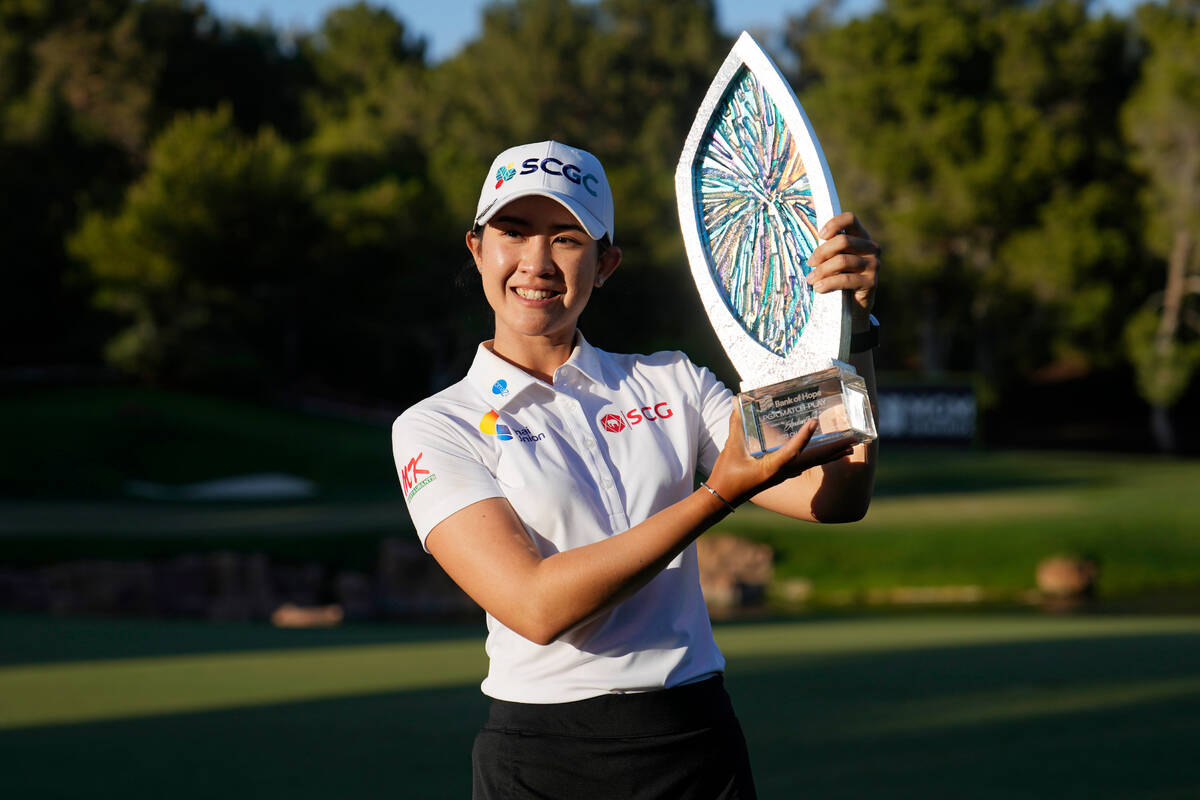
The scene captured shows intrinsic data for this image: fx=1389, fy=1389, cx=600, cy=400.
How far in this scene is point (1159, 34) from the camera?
3922 cm

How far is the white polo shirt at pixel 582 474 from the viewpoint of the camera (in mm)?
2217

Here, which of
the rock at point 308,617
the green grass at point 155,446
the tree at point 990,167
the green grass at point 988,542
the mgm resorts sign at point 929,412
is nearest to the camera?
the rock at point 308,617

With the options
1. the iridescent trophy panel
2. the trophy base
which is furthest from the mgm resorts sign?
the trophy base

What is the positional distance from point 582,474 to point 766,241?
21.1 inches

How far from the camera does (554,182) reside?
89.4 inches

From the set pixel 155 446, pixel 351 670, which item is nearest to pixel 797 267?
pixel 351 670

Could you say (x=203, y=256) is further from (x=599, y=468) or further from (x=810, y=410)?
(x=810, y=410)

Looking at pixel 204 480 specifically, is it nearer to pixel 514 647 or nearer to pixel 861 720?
pixel 861 720

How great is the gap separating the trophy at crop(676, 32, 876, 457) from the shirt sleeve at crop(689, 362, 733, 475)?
11 centimetres

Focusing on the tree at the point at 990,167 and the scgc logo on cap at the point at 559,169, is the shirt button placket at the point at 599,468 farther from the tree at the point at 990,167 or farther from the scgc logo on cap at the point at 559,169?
the tree at the point at 990,167

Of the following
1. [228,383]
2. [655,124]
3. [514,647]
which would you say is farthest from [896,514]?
[655,124]

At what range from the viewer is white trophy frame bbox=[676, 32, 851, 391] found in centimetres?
221

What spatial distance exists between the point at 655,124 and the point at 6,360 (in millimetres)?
25338

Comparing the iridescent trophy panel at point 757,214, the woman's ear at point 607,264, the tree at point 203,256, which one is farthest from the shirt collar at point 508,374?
the tree at point 203,256
